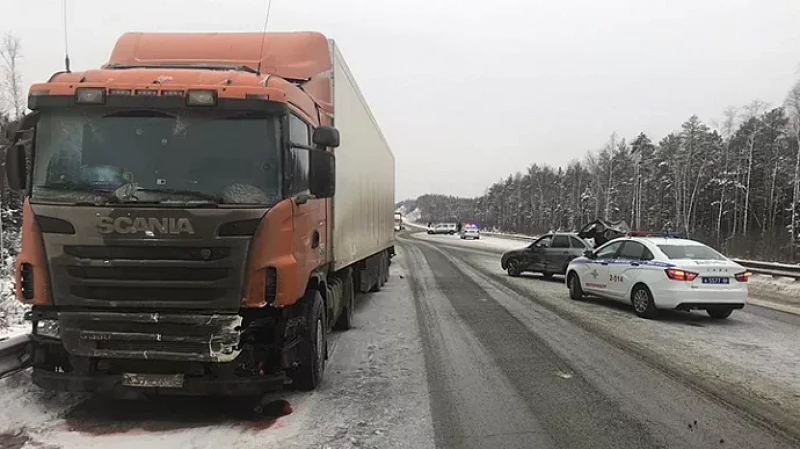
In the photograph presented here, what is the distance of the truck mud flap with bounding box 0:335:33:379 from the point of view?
5.33 meters

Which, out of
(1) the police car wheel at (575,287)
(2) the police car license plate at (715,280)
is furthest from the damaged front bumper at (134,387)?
(1) the police car wheel at (575,287)

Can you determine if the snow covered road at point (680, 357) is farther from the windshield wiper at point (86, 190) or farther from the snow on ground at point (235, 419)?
the windshield wiper at point (86, 190)

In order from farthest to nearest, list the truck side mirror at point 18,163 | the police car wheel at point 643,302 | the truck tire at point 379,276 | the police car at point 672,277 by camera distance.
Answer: the truck tire at point 379,276 → the police car wheel at point 643,302 → the police car at point 672,277 → the truck side mirror at point 18,163

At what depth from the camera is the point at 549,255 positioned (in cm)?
1903

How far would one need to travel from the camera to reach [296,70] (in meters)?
6.62

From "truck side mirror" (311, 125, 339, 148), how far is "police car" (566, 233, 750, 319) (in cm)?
738

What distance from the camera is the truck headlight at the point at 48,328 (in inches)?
191

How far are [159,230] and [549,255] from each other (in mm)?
15985

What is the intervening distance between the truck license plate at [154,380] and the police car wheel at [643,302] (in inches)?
342

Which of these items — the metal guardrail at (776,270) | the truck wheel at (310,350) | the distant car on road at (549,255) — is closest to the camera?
the truck wheel at (310,350)

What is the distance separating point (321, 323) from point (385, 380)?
965mm

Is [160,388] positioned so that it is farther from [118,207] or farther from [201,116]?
[201,116]

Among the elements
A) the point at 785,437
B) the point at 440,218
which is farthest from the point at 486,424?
the point at 440,218

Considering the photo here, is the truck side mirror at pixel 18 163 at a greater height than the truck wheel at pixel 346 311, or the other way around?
the truck side mirror at pixel 18 163
